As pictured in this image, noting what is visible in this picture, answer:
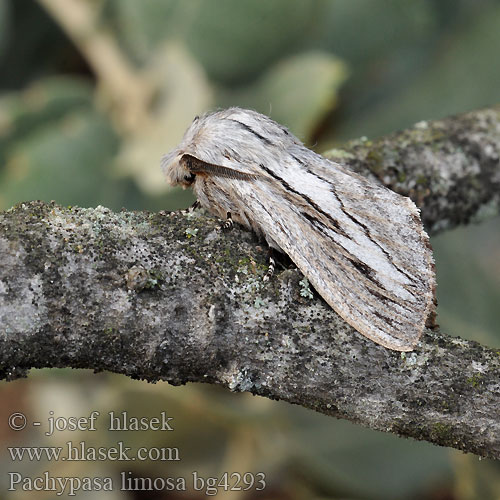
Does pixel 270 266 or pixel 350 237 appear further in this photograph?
pixel 350 237

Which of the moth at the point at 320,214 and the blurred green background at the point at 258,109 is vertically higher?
the blurred green background at the point at 258,109

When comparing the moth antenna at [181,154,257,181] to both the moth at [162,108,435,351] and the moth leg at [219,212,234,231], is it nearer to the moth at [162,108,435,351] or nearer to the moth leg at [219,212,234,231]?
the moth at [162,108,435,351]

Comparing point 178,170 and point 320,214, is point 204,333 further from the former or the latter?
point 178,170

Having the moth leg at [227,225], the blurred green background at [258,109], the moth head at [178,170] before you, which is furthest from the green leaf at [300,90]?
the moth leg at [227,225]

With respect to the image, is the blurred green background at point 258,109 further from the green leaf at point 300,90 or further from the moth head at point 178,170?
the moth head at point 178,170

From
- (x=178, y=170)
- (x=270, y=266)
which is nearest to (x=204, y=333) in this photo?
(x=270, y=266)

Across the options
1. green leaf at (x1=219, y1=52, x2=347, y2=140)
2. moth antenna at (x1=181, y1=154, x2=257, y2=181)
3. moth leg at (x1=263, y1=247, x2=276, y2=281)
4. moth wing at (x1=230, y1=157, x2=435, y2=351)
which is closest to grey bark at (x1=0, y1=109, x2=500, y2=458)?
moth leg at (x1=263, y1=247, x2=276, y2=281)

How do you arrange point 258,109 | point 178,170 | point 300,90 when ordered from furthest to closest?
1. point 258,109
2. point 300,90
3. point 178,170
